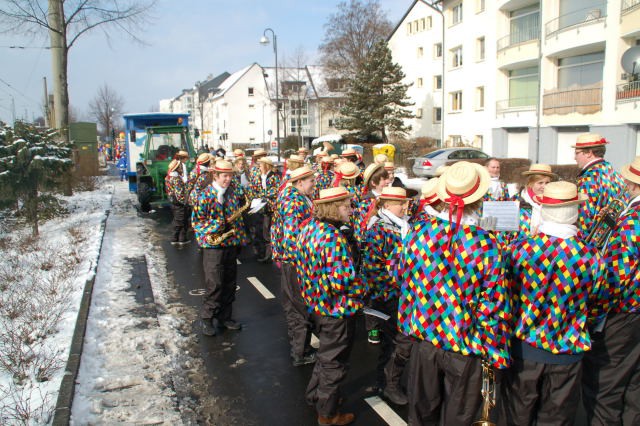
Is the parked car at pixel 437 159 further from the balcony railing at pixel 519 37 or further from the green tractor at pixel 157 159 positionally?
the green tractor at pixel 157 159

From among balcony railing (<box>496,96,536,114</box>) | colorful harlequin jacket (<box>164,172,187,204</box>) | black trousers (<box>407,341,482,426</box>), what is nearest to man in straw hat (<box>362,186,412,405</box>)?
black trousers (<box>407,341,482,426</box>)

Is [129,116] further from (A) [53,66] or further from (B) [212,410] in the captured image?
(B) [212,410]

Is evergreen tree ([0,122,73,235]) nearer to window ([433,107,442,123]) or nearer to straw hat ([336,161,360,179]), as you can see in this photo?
straw hat ([336,161,360,179])

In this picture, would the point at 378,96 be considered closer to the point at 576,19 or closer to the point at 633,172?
the point at 576,19

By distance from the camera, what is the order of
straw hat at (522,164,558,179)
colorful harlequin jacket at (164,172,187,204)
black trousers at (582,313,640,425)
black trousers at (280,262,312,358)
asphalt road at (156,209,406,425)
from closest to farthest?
black trousers at (582,313,640,425)
asphalt road at (156,209,406,425)
black trousers at (280,262,312,358)
straw hat at (522,164,558,179)
colorful harlequin jacket at (164,172,187,204)

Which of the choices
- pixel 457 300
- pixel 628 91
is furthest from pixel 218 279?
pixel 628 91

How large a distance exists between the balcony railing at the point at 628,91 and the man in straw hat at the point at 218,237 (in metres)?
18.8

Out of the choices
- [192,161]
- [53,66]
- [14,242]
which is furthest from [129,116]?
[14,242]

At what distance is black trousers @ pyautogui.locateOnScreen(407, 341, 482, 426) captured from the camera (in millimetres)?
2871

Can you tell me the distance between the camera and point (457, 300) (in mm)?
2848

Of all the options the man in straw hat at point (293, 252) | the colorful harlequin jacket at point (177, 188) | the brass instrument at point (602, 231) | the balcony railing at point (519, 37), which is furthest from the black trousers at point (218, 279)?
the balcony railing at point (519, 37)

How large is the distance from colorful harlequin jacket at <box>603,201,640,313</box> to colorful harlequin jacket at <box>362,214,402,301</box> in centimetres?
161

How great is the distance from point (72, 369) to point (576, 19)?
2556cm

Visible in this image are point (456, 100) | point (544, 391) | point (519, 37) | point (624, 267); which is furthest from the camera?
point (456, 100)
